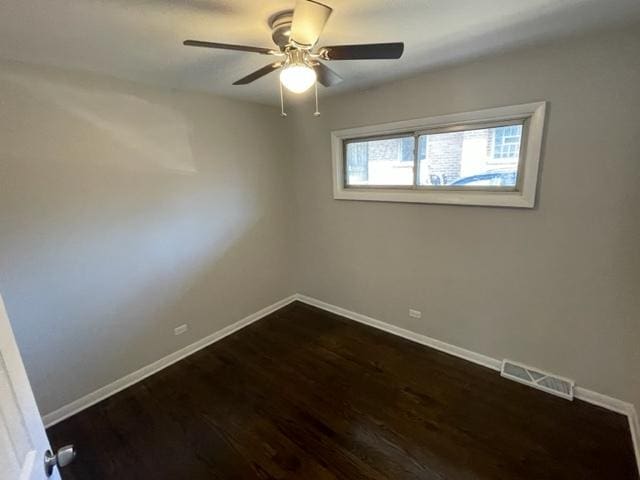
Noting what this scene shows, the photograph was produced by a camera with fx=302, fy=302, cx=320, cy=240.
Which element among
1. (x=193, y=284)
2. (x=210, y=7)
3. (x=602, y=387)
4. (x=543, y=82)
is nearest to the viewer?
(x=210, y=7)

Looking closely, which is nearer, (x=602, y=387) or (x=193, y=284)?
(x=602, y=387)

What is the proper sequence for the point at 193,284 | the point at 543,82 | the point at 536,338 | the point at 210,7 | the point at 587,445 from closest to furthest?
the point at 210,7, the point at 587,445, the point at 543,82, the point at 536,338, the point at 193,284

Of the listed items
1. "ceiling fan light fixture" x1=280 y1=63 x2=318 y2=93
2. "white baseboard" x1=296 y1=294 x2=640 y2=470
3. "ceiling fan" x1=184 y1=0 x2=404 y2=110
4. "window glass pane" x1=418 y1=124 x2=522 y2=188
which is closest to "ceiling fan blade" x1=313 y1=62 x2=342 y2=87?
"ceiling fan" x1=184 y1=0 x2=404 y2=110

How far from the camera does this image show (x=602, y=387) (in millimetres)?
2057

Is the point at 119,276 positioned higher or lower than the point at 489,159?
lower

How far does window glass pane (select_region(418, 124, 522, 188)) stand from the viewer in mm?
2203

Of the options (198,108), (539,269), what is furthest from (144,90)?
(539,269)

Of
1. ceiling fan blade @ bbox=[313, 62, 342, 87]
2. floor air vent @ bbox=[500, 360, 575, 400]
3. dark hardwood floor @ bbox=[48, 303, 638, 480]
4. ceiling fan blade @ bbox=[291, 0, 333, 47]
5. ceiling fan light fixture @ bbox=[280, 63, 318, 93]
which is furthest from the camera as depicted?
floor air vent @ bbox=[500, 360, 575, 400]

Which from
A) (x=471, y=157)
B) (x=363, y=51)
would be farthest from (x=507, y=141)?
(x=363, y=51)

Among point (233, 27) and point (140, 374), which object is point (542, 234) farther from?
point (140, 374)

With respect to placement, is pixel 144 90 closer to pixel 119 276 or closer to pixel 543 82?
pixel 119 276

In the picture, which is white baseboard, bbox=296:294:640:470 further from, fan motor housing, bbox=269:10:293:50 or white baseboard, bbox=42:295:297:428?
fan motor housing, bbox=269:10:293:50

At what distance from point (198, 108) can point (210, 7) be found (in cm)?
141

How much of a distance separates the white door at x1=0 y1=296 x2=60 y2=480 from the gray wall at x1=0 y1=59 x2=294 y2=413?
4.87 feet
